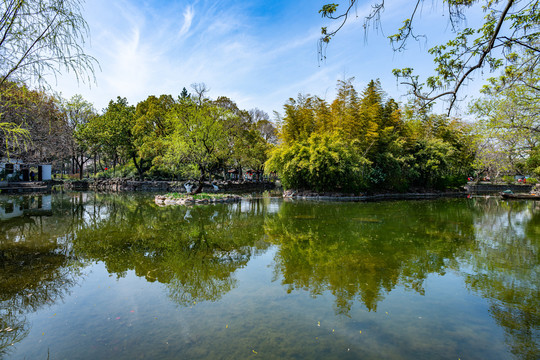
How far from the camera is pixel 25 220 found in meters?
9.48

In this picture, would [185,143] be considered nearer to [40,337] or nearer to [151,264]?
[151,264]

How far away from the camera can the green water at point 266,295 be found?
2.87 meters

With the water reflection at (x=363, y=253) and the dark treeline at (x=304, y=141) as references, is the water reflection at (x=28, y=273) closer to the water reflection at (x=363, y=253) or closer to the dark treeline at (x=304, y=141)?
the water reflection at (x=363, y=253)

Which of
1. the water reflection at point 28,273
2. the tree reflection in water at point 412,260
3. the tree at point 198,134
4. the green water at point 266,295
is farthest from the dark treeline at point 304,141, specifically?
the green water at point 266,295

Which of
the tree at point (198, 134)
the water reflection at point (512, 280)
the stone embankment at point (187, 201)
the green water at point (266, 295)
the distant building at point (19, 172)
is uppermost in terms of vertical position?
the tree at point (198, 134)

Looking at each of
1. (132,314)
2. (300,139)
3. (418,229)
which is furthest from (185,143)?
(132,314)

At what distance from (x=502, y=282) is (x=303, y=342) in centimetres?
368

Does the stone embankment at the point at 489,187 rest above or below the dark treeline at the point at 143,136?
below

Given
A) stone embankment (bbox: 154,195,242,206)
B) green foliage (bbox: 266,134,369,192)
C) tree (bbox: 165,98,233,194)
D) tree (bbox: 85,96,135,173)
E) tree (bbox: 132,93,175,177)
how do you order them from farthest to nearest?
tree (bbox: 85,96,135,173)
tree (bbox: 132,93,175,177)
green foliage (bbox: 266,134,369,192)
tree (bbox: 165,98,233,194)
stone embankment (bbox: 154,195,242,206)

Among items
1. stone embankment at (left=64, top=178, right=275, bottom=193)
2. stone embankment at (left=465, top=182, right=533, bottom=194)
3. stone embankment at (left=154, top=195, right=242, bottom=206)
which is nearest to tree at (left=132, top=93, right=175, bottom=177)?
stone embankment at (left=64, top=178, right=275, bottom=193)

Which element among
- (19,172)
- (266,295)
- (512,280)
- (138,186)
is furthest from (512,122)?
(19,172)

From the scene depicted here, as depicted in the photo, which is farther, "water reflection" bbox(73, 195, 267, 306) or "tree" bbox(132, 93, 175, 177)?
"tree" bbox(132, 93, 175, 177)

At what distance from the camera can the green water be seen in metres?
2.87

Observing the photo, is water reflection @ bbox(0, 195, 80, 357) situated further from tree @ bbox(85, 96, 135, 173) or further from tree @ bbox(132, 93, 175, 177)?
tree @ bbox(85, 96, 135, 173)
